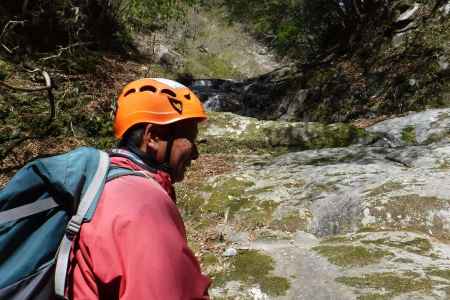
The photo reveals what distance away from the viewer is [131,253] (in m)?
1.61

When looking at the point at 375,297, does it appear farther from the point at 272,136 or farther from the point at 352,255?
the point at 272,136

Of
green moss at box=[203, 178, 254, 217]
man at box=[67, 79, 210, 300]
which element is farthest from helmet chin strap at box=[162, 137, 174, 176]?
green moss at box=[203, 178, 254, 217]

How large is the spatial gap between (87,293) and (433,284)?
138 inches

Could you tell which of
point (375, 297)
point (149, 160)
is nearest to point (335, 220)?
point (375, 297)

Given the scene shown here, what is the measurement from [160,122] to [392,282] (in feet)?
10.4

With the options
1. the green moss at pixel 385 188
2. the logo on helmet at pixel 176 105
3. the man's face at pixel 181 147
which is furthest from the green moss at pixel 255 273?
the logo on helmet at pixel 176 105

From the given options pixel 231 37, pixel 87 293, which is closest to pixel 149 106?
pixel 87 293

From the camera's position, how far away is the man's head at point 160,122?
81.1 inches

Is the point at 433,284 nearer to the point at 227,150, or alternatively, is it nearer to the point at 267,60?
the point at 227,150

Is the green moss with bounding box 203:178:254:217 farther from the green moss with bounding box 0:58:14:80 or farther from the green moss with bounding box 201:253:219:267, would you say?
the green moss with bounding box 0:58:14:80

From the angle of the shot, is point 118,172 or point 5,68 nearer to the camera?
point 118,172

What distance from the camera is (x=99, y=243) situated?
1.65 m

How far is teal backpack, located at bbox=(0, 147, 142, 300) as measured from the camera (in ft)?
5.48

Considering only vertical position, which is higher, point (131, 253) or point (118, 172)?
point (118, 172)
